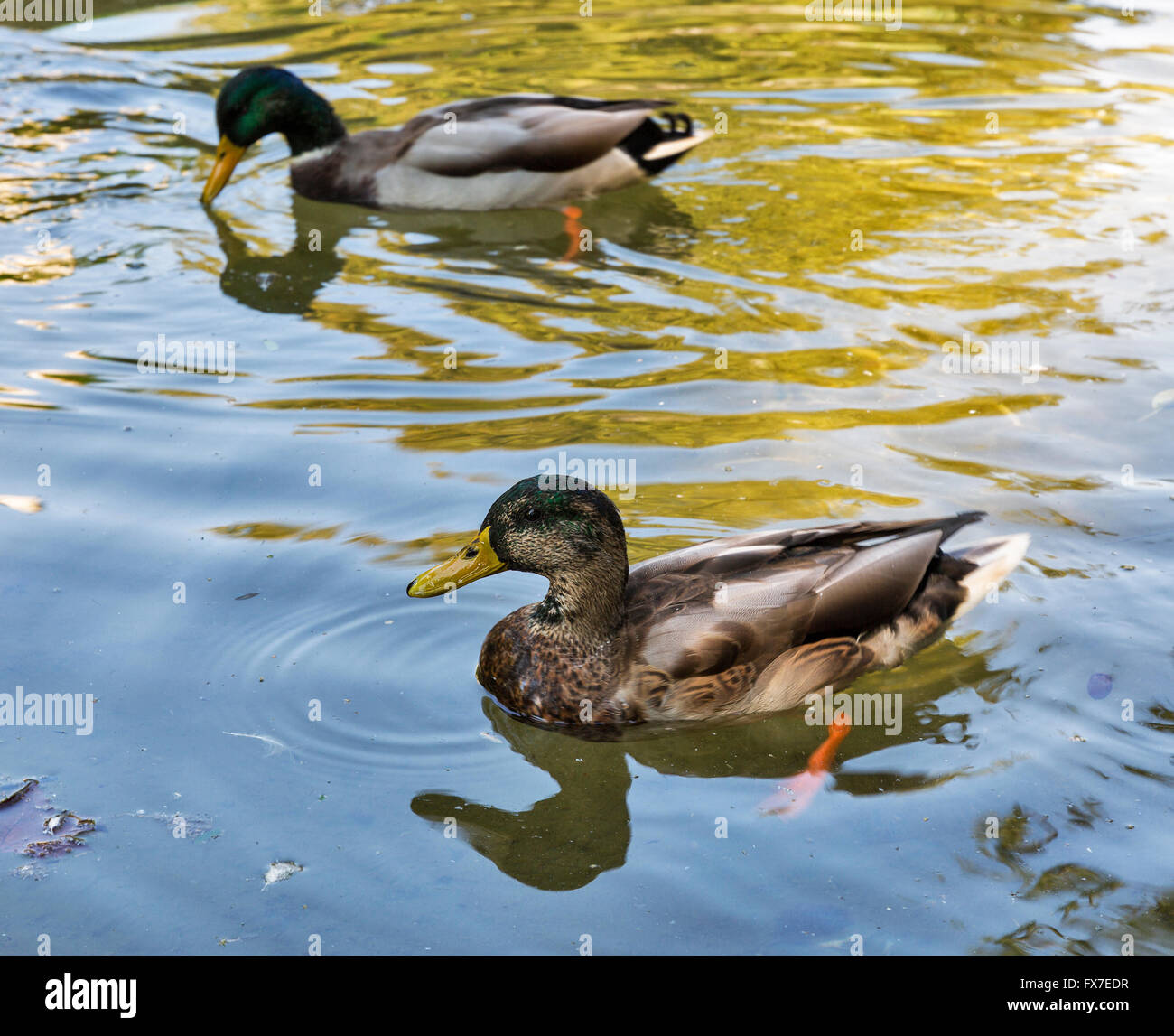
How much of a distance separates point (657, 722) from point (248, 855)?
4.69ft

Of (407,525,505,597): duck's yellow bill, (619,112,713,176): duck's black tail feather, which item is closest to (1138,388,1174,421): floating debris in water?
(407,525,505,597): duck's yellow bill

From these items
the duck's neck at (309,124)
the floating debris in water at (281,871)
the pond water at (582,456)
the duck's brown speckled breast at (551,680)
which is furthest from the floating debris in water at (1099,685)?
the duck's neck at (309,124)

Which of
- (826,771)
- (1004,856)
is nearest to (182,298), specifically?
(826,771)

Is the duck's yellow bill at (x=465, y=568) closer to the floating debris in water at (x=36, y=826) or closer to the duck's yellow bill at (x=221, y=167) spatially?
the floating debris in water at (x=36, y=826)

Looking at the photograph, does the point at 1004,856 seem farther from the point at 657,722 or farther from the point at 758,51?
the point at 758,51

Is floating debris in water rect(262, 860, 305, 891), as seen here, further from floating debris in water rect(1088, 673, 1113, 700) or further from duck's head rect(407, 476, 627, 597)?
floating debris in water rect(1088, 673, 1113, 700)

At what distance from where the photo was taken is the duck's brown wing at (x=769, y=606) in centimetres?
462

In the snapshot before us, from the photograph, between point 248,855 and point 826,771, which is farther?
point 826,771

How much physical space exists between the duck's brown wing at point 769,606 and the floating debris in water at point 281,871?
1275mm

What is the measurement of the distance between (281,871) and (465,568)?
1.22 metres

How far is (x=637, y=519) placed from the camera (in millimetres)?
5930
